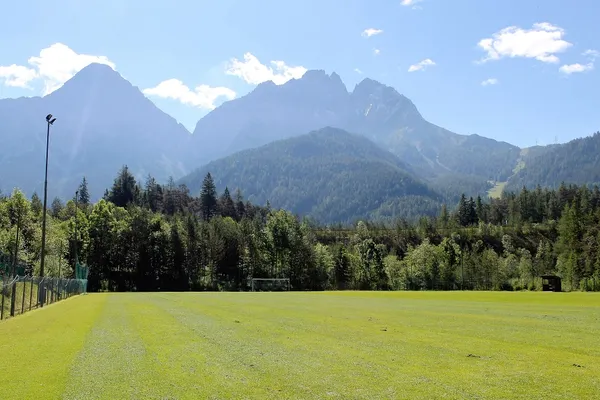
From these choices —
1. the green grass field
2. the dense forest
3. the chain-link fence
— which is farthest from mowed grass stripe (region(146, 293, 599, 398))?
the dense forest

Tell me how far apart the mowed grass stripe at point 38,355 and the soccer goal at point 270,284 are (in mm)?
77621

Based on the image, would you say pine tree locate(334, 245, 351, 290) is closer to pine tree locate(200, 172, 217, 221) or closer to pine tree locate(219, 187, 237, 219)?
pine tree locate(200, 172, 217, 221)

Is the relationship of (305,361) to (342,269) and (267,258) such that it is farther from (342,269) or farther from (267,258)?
(342,269)

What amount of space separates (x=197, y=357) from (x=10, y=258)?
206ft

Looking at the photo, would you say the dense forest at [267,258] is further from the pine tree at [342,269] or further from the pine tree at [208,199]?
the pine tree at [208,199]

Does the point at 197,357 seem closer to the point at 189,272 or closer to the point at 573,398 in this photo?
the point at 573,398

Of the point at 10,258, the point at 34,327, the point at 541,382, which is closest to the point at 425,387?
the point at 541,382

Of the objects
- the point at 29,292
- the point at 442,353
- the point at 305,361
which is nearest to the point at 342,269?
the point at 29,292

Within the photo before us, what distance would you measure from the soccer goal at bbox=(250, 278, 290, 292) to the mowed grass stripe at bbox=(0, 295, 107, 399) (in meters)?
77.6

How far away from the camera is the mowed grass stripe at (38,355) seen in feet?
34.7

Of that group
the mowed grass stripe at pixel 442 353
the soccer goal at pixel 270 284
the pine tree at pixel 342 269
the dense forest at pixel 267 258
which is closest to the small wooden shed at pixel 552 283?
the dense forest at pixel 267 258

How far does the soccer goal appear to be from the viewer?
332ft

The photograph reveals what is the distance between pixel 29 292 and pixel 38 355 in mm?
32215

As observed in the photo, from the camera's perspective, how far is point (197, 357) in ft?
45.0
